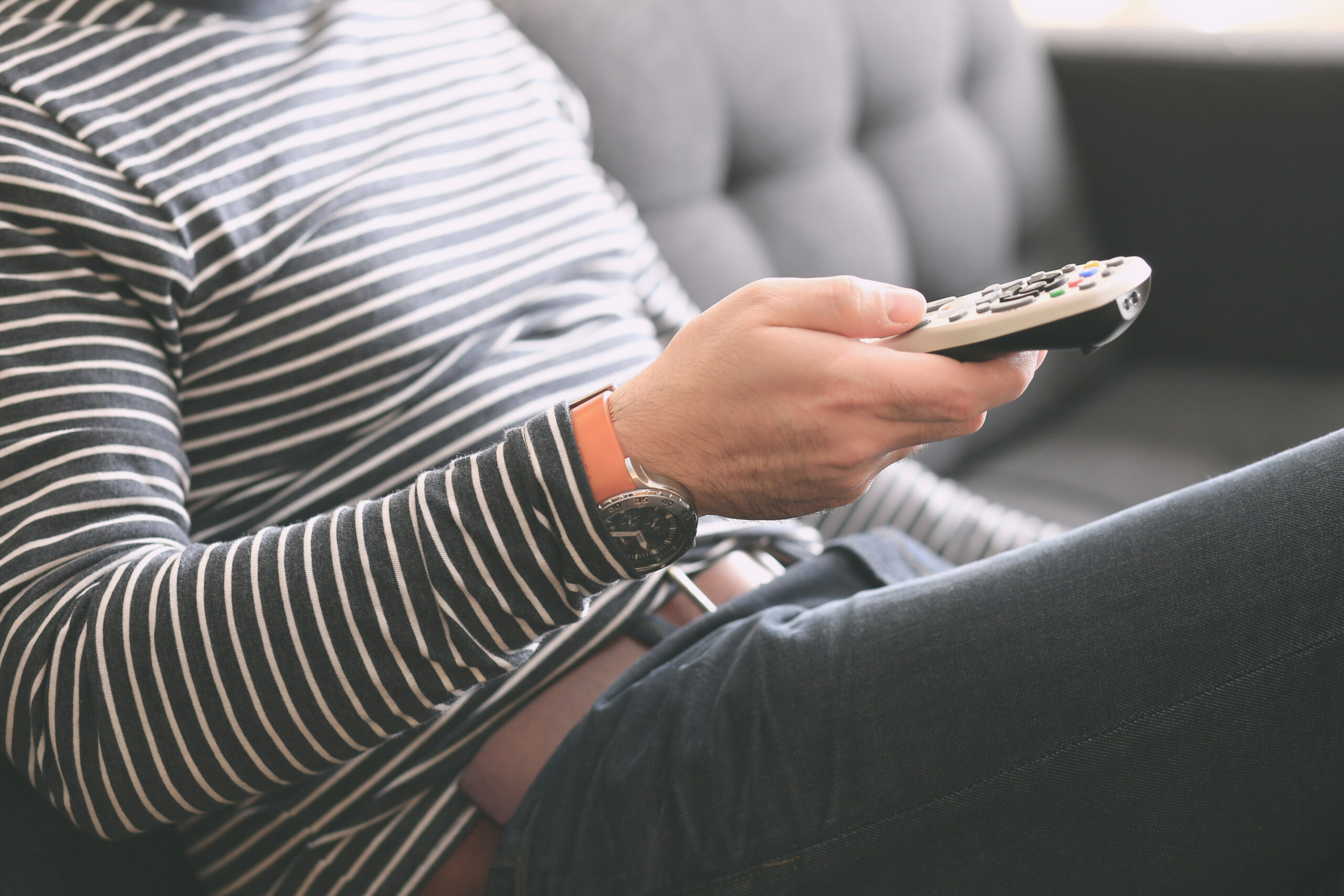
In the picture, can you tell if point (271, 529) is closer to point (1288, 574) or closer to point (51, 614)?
point (51, 614)

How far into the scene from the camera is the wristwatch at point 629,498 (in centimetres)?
45

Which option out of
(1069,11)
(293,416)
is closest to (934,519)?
(293,416)

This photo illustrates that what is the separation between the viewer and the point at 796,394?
0.44 meters

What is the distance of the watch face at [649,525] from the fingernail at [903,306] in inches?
5.2

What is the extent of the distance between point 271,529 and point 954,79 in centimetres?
111

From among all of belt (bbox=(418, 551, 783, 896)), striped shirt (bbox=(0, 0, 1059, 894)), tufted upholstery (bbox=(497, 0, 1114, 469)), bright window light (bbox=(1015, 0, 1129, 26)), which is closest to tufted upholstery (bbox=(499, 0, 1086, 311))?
tufted upholstery (bbox=(497, 0, 1114, 469))

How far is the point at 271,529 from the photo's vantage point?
19.3 inches

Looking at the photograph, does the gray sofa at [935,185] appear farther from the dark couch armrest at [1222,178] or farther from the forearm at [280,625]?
the forearm at [280,625]

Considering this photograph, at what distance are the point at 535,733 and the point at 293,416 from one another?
0.24 meters

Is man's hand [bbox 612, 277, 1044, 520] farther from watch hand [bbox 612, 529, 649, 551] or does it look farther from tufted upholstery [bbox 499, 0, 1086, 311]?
tufted upholstery [bbox 499, 0, 1086, 311]

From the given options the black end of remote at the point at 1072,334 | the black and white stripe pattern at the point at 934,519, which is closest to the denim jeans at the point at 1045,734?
the black end of remote at the point at 1072,334

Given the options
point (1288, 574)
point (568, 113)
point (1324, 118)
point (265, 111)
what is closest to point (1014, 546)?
point (1288, 574)

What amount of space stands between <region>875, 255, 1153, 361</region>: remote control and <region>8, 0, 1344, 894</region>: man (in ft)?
0.04

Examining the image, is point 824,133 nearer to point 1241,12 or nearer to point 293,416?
point 293,416
